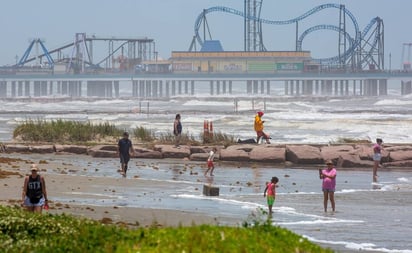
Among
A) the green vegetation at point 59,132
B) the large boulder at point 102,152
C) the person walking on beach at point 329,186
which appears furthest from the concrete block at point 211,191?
the green vegetation at point 59,132

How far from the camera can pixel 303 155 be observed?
1088 inches

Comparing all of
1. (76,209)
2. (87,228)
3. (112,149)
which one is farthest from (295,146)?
(87,228)

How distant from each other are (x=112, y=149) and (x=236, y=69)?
122026 millimetres

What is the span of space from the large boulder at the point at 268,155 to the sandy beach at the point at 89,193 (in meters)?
5.43

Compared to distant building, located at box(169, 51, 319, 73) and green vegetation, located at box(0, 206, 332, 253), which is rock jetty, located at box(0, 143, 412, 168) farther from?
distant building, located at box(169, 51, 319, 73)

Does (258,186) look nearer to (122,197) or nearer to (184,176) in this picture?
(184,176)

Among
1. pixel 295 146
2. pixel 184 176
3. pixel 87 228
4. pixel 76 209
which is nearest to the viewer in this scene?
pixel 87 228

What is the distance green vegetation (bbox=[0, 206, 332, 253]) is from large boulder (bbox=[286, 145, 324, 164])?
18164 mm

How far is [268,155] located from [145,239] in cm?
1955

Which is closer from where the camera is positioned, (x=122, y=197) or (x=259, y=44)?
(x=122, y=197)

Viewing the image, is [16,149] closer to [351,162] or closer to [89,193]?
[351,162]

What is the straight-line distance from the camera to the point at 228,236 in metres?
8.22

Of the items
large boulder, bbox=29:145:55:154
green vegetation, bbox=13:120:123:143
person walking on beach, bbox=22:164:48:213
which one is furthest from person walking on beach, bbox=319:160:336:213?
green vegetation, bbox=13:120:123:143

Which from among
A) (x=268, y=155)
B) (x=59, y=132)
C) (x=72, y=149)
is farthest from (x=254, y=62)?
(x=268, y=155)
